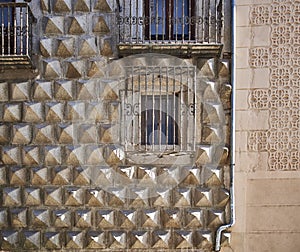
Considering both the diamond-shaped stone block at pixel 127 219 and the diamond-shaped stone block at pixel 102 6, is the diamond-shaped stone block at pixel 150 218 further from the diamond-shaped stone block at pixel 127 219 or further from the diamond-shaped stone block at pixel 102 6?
the diamond-shaped stone block at pixel 102 6

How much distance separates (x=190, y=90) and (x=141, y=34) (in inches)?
30.2

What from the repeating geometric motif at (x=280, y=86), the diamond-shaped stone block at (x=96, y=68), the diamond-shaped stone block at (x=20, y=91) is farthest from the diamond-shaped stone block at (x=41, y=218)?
the repeating geometric motif at (x=280, y=86)

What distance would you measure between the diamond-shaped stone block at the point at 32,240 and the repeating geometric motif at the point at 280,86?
92.5 inches

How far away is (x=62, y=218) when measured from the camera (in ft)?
13.9

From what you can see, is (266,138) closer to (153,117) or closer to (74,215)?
(153,117)

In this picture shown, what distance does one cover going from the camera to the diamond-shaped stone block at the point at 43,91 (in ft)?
14.0

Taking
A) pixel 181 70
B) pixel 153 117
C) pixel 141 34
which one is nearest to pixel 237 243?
pixel 153 117

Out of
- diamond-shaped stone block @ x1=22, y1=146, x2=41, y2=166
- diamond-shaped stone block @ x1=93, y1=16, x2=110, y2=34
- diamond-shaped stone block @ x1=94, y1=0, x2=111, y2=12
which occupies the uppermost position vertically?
diamond-shaped stone block @ x1=94, y1=0, x2=111, y2=12

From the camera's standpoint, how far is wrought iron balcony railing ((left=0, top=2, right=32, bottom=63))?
13.5ft

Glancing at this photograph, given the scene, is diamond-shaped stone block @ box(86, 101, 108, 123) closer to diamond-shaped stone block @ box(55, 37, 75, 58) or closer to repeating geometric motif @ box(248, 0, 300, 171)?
diamond-shaped stone block @ box(55, 37, 75, 58)

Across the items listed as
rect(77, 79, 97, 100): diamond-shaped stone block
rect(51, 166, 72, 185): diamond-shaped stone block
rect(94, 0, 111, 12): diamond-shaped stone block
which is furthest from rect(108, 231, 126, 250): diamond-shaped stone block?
rect(94, 0, 111, 12): diamond-shaped stone block

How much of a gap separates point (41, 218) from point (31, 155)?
2.14 feet

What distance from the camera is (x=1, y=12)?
4.31 meters

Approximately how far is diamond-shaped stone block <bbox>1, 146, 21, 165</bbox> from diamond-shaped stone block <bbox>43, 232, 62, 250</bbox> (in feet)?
2.66
